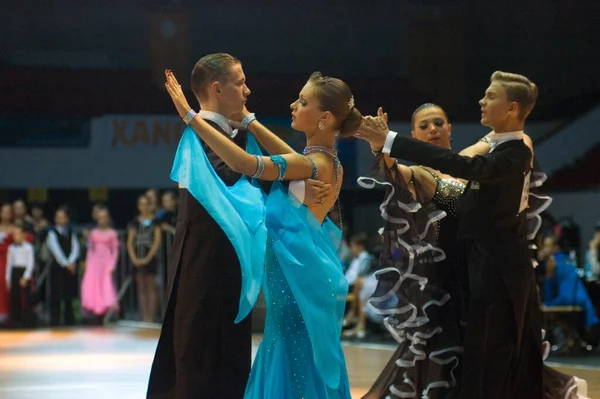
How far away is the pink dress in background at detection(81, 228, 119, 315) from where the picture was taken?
1088cm

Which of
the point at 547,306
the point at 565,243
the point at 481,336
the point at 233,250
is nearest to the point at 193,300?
the point at 233,250

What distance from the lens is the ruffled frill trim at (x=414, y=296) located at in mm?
3719

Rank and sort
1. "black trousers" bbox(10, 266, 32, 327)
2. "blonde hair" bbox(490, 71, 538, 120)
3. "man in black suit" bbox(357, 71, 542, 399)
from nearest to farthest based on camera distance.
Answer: "man in black suit" bbox(357, 71, 542, 399) < "blonde hair" bbox(490, 71, 538, 120) < "black trousers" bbox(10, 266, 32, 327)

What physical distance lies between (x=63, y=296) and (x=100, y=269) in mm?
506

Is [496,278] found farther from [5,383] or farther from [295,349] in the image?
[5,383]

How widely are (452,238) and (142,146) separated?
399 inches

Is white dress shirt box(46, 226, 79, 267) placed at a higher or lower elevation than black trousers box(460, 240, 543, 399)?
higher

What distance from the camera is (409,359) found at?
12.7ft

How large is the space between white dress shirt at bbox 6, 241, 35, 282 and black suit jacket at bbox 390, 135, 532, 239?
7.76 m

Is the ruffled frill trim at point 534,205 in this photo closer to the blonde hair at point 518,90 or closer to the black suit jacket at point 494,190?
the black suit jacket at point 494,190

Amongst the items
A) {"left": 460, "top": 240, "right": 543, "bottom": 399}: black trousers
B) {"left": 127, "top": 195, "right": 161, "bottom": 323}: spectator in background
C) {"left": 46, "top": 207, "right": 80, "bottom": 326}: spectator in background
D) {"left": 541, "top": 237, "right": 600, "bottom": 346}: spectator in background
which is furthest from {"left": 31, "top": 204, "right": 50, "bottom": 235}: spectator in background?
{"left": 460, "top": 240, "right": 543, "bottom": 399}: black trousers

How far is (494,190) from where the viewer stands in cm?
349

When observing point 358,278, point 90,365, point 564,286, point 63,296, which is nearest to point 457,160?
point 90,365

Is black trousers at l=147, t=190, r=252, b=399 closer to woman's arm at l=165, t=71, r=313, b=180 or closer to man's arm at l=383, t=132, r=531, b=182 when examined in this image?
woman's arm at l=165, t=71, r=313, b=180
